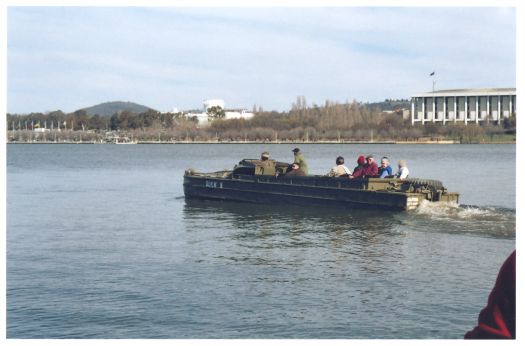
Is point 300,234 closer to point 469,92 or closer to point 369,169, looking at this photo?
point 369,169

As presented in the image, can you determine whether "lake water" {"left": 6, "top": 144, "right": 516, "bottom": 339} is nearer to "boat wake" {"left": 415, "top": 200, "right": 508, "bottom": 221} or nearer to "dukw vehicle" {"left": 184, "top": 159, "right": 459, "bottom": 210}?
"boat wake" {"left": 415, "top": 200, "right": 508, "bottom": 221}

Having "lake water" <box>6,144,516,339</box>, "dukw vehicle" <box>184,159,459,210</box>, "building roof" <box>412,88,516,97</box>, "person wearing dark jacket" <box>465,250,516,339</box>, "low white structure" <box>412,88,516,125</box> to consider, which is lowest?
"lake water" <box>6,144,516,339</box>

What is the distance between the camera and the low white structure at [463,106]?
16438 centimetres

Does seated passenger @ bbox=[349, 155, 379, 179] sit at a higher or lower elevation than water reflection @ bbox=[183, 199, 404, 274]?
higher

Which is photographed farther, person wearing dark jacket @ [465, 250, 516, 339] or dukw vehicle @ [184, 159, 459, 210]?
dukw vehicle @ [184, 159, 459, 210]

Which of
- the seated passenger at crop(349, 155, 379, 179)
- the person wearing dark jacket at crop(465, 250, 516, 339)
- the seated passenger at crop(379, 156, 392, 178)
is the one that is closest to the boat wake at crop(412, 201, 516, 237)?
the seated passenger at crop(379, 156, 392, 178)

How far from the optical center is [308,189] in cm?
3086

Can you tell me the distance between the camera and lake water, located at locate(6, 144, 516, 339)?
13477 mm

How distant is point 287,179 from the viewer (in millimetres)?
32188

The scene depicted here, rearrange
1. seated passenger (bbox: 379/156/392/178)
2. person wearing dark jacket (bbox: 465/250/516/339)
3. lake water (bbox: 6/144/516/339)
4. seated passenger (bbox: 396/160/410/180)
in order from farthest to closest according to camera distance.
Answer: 1. seated passenger (bbox: 379/156/392/178)
2. seated passenger (bbox: 396/160/410/180)
3. lake water (bbox: 6/144/516/339)
4. person wearing dark jacket (bbox: 465/250/516/339)

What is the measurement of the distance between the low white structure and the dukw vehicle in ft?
430

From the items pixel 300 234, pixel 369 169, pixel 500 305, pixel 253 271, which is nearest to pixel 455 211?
pixel 369 169

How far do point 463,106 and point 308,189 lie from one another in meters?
150

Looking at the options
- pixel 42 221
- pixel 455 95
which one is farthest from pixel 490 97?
pixel 42 221
